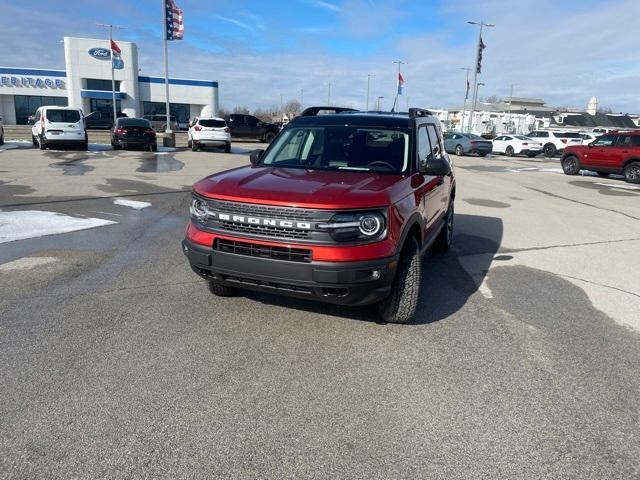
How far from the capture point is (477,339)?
13.8ft

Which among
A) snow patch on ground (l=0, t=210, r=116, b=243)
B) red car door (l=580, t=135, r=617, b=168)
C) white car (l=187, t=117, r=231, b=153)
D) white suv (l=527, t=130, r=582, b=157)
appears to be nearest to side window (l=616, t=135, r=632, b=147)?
red car door (l=580, t=135, r=617, b=168)

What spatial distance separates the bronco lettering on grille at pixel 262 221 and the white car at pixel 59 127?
2137 cm

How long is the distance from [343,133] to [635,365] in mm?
3314

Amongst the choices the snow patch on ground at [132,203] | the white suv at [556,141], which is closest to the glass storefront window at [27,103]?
the white suv at [556,141]

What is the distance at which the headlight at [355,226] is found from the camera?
371 cm

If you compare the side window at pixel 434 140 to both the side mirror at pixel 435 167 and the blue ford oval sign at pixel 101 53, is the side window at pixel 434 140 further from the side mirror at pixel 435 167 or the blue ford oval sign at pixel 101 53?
the blue ford oval sign at pixel 101 53

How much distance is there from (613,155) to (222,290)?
58.9 feet

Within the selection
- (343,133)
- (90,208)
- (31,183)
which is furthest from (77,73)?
(343,133)

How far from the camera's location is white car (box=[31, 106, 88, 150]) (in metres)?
21.9

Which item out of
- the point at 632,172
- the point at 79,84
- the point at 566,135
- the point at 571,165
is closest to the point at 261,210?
the point at 632,172

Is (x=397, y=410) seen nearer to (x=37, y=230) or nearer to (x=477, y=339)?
(x=477, y=339)

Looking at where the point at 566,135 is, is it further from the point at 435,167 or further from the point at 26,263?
the point at 26,263

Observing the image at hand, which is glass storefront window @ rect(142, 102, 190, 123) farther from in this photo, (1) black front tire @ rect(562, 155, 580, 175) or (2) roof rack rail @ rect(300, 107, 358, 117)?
(2) roof rack rail @ rect(300, 107, 358, 117)

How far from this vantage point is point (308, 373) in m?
3.56
